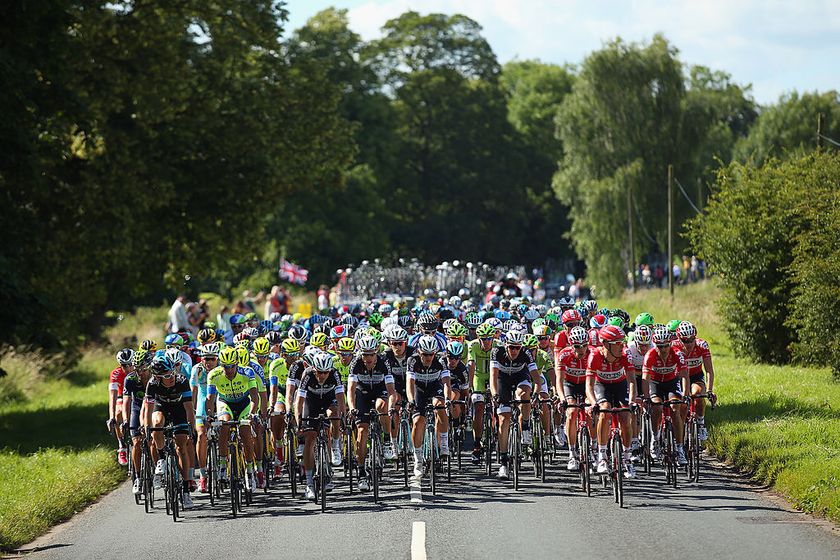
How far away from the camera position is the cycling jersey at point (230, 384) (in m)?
15.9

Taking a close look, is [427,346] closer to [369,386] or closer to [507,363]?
[369,386]

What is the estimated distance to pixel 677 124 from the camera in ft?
201

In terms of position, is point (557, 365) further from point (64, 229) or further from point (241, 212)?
point (241, 212)

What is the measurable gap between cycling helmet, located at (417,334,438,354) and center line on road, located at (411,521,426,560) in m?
3.28

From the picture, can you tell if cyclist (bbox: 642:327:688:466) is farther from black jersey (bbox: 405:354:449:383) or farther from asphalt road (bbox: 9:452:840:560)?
black jersey (bbox: 405:354:449:383)

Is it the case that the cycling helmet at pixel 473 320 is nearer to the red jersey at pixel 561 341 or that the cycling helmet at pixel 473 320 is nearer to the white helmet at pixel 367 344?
the red jersey at pixel 561 341

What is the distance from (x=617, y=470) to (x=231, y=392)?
15.5 feet

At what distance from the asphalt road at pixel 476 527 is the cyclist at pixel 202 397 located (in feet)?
2.20

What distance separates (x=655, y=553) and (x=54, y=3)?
55.4 ft

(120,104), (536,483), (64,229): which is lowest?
(536,483)

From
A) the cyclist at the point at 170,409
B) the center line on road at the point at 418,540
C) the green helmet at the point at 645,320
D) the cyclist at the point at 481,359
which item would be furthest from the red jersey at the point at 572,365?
the cyclist at the point at 170,409

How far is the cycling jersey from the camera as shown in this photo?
15.9m

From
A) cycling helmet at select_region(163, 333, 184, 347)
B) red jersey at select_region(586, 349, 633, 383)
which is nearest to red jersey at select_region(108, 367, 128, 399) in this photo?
cycling helmet at select_region(163, 333, 184, 347)

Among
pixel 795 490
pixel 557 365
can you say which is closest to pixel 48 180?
pixel 557 365
